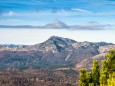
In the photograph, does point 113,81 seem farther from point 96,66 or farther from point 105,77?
point 96,66

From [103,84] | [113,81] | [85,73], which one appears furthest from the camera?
[85,73]

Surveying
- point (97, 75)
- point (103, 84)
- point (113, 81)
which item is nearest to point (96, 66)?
point (97, 75)

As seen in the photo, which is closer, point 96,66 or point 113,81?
point 113,81

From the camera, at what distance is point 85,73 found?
59.8 metres

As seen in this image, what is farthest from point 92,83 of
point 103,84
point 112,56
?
point 112,56

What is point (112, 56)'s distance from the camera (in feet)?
201

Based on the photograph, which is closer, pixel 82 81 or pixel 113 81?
pixel 113 81

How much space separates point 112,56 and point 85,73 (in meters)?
6.08

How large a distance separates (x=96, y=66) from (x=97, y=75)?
1.88 meters

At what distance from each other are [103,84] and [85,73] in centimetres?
492

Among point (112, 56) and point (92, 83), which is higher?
point (112, 56)

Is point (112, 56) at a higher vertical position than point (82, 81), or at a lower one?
higher

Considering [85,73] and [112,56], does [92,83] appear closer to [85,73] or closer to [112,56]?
[85,73]

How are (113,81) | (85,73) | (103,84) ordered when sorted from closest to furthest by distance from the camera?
(113,81), (103,84), (85,73)
